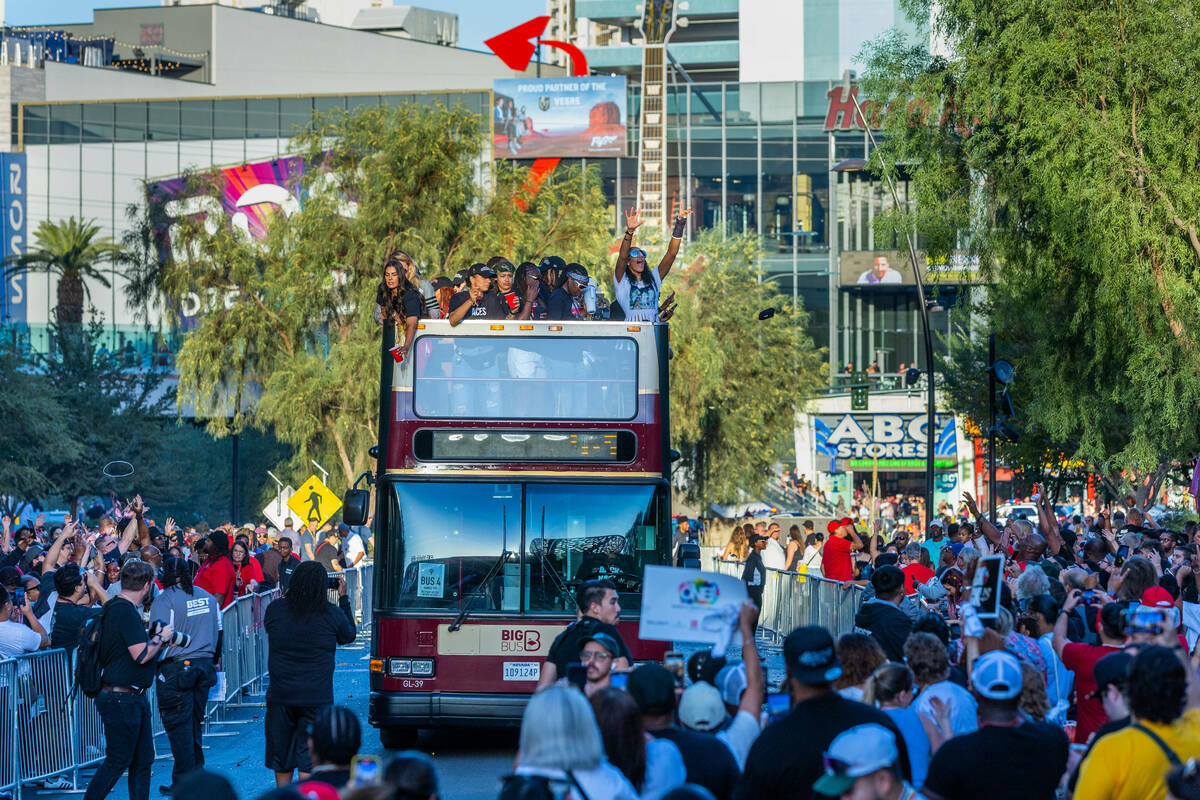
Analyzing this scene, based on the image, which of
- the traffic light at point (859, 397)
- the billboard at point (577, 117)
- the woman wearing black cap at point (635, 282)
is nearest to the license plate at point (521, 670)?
the woman wearing black cap at point (635, 282)

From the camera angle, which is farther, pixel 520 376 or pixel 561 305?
pixel 561 305

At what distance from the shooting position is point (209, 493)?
62.1 metres

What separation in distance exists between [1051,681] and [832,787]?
4.54m

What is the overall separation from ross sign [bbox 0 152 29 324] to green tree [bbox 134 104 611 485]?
1779 inches

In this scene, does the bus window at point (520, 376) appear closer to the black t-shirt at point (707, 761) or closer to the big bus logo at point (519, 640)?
the big bus logo at point (519, 640)

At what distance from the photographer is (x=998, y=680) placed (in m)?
5.96

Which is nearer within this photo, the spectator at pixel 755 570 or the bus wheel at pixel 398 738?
the bus wheel at pixel 398 738

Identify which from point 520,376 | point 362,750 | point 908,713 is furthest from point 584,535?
point 908,713

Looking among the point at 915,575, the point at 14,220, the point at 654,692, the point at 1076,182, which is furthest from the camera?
the point at 14,220

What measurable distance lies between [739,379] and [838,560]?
1134 inches

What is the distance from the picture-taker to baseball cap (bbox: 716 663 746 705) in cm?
679

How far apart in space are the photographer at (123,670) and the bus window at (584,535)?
3928 millimetres

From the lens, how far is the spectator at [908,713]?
655 centimetres

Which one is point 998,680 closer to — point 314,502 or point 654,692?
point 654,692
